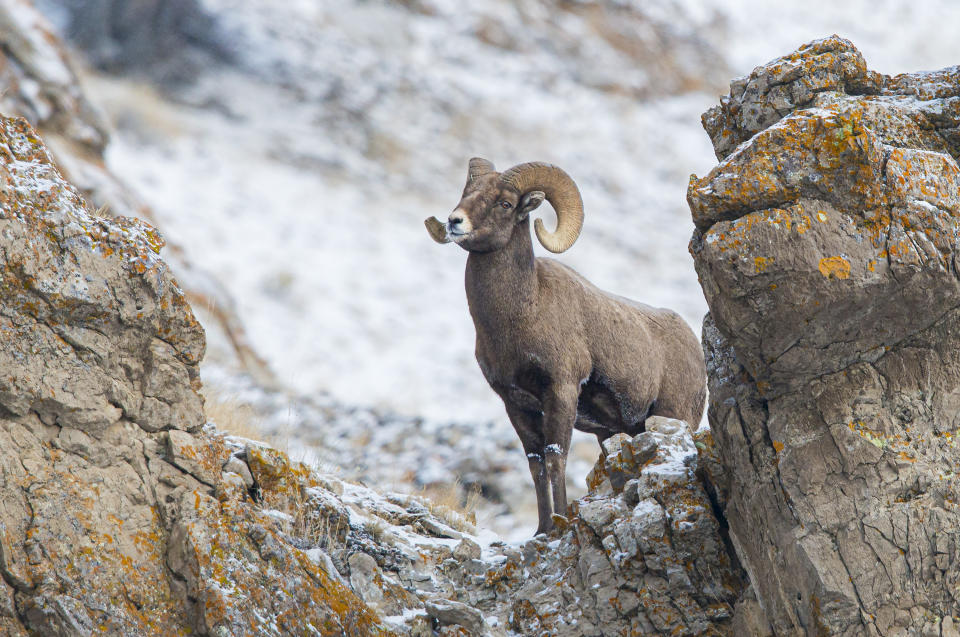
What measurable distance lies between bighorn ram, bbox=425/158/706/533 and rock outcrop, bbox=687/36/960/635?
223 cm

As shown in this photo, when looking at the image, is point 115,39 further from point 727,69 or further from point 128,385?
point 128,385

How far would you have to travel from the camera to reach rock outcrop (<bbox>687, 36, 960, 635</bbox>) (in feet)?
16.7

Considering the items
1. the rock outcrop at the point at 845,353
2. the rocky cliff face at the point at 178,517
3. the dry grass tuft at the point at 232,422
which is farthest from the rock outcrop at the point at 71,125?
the rock outcrop at the point at 845,353

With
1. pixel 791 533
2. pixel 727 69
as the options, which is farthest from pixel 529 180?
pixel 727 69

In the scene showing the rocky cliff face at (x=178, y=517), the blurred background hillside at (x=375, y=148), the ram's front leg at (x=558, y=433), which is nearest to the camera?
the rocky cliff face at (x=178, y=517)

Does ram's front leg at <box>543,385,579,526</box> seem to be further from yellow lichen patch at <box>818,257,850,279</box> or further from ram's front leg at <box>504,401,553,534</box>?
yellow lichen patch at <box>818,257,850,279</box>

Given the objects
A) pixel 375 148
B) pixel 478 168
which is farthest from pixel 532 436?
pixel 375 148

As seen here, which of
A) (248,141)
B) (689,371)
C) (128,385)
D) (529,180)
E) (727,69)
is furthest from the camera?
(727,69)

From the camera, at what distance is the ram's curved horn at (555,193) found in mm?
8047

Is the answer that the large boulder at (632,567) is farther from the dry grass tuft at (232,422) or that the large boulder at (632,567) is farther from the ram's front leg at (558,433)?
the dry grass tuft at (232,422)

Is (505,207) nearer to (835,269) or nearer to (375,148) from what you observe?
(835,269)

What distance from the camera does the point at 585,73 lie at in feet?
112

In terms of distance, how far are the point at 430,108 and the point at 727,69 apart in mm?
12812

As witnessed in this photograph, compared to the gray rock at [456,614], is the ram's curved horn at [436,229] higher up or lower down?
higher up
